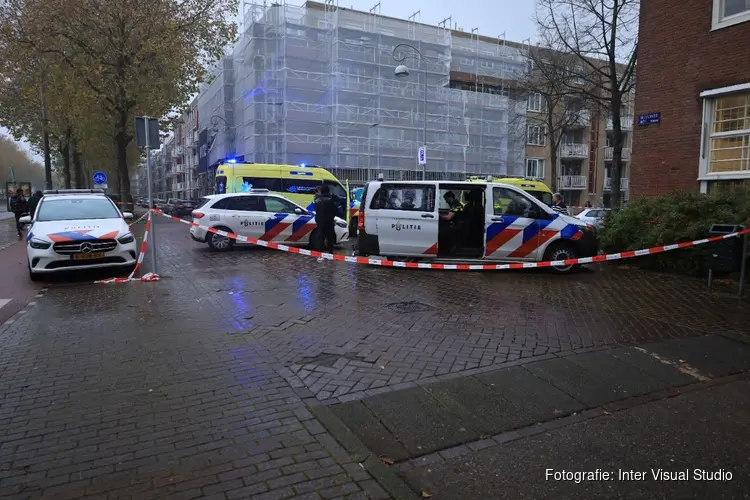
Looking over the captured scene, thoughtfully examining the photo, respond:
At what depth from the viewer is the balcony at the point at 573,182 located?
4638 cm

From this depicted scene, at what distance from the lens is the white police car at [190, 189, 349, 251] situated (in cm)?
1322

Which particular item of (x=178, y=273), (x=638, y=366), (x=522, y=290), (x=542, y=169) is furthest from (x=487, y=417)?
(x=542, y=169)

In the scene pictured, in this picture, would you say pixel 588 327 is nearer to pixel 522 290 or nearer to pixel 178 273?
pixel 522 290

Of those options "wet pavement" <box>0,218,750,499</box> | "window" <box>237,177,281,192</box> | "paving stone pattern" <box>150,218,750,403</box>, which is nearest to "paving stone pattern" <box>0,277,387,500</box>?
"wet pavement" <box>0,218,750,499</box>

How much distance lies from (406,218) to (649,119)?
24.6 feet

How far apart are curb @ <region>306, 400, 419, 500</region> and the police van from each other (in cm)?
670

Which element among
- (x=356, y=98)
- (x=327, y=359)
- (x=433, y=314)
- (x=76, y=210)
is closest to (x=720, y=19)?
(x=433, y=314)

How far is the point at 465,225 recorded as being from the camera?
34.7 ft

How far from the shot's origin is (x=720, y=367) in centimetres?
493

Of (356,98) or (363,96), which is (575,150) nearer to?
(363,96)

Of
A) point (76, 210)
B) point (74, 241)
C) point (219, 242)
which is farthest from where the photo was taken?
point (219, 242)

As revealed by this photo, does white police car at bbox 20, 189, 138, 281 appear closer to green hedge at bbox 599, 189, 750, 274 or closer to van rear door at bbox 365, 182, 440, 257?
van rear door at bbox 365, 182, 440, 257

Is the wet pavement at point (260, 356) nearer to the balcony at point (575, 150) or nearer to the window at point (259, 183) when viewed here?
the window at point (259, 183)

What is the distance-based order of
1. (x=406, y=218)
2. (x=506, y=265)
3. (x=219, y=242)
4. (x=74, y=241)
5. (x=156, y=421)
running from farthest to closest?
(x=219, y=242)
(x=406, y=218)
(x=506, y=265)
(x=74, y=241)
(x=156, y=421)
